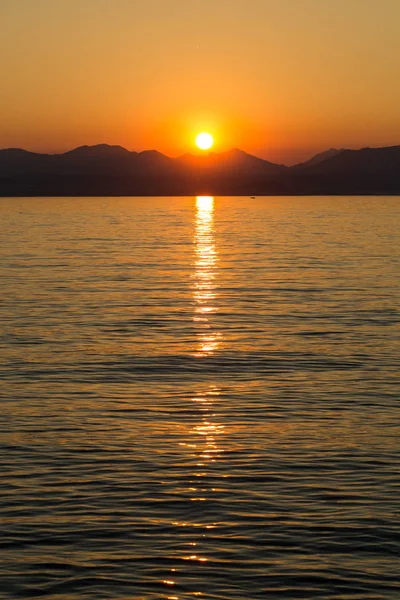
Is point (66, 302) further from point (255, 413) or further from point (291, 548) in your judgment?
point (291, 548)

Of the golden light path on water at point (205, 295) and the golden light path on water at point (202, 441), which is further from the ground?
the golden light path on water at point (202, 441)

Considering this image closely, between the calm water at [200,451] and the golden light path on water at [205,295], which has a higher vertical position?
the calm water at [200,451]

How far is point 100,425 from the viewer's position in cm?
2398

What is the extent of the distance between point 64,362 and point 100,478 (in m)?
13.1

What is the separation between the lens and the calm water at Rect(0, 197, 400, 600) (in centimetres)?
1566

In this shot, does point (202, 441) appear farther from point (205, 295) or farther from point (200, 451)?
point (205, 295)

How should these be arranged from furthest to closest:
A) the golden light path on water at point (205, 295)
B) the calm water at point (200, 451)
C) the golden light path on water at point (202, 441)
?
1. the golden light path on water at point (205, 295)
2. the golden light path on water at point (202, 441)
3. the calm water at point (200, 451)

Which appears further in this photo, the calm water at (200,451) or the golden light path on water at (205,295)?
the golden light path on water at (205,295)

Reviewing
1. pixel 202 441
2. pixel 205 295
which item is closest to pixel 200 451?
pixel 202 441

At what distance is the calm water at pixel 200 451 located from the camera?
15.7 metres

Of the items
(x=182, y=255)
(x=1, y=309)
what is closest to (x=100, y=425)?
(x=1, y=309)

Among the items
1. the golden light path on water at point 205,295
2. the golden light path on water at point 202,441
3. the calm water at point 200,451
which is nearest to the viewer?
the calm water at point 200,451

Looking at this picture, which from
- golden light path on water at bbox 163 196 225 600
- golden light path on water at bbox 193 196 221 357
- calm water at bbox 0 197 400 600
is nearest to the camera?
calm water at bbox 0 197 400 600

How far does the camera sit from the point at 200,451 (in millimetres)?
21969
